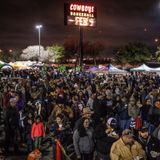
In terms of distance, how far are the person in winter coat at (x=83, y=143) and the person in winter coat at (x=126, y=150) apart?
1.49 metres

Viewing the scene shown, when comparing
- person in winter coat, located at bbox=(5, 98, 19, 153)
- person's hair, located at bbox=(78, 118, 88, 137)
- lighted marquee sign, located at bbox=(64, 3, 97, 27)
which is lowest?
person in winter coat, located at bbox=(5, 98, 19, 153)

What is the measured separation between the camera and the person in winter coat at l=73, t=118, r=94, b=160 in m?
8.27

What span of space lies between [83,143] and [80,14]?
44.7 metres

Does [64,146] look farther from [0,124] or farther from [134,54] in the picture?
[134,54]

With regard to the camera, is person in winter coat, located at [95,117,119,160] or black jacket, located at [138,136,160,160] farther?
black jacket, located at [138,136,160,160]

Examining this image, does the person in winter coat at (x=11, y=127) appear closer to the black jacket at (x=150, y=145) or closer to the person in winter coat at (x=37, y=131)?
the person in winter coat at (x=37, y=131)

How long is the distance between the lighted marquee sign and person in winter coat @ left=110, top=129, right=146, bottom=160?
4407cm

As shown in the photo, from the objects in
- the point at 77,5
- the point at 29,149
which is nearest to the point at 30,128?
the point at 29,149

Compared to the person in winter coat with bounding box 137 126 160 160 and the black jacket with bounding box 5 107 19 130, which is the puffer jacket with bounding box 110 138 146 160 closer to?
the person in winter coat with bounding box 137 126 160 160

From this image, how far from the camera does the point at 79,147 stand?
8.30 meters

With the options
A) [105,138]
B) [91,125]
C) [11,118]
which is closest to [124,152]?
[105,138]

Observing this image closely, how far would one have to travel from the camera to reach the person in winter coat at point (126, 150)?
6746mm

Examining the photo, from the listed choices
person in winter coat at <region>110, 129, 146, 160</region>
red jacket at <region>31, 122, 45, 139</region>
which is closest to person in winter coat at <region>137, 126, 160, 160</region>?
person in winter coat at <region>110, 129, 146, 160</region>

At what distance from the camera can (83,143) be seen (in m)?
8.29
